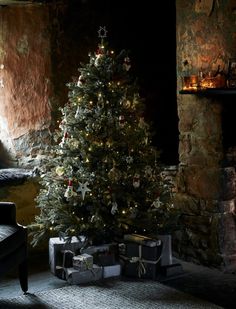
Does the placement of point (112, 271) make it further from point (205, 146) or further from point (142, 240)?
point (205, 146)

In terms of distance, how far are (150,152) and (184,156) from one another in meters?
0.48

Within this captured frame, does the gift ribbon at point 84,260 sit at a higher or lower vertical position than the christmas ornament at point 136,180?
lower

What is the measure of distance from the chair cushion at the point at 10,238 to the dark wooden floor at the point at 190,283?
487 millimetres

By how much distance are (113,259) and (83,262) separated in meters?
0.32

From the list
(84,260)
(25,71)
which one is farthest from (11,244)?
(25,71)

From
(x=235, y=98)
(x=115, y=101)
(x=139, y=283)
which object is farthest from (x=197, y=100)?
(x=139, y=283)

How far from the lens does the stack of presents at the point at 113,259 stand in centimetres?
448

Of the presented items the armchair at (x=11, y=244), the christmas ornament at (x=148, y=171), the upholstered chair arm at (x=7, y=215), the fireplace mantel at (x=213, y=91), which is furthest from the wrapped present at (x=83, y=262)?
the fireplace mantel at (x=213, y=91)

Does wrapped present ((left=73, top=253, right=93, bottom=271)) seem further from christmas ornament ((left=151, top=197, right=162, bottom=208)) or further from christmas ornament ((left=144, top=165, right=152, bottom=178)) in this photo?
christmas ornament ((left=144, top=165, right=152, bottom=178))

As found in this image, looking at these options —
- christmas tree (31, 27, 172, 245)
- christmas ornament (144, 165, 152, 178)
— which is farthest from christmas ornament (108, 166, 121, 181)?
christmas ornament (144, 165, 152, 178)

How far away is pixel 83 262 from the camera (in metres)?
4.44

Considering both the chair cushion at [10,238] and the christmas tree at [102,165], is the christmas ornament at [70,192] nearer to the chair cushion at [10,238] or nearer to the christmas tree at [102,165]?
the christmas tree at [102,165]

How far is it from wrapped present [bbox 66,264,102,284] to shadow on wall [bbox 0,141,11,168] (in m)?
1.58

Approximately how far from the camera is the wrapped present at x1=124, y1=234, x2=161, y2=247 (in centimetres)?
448
